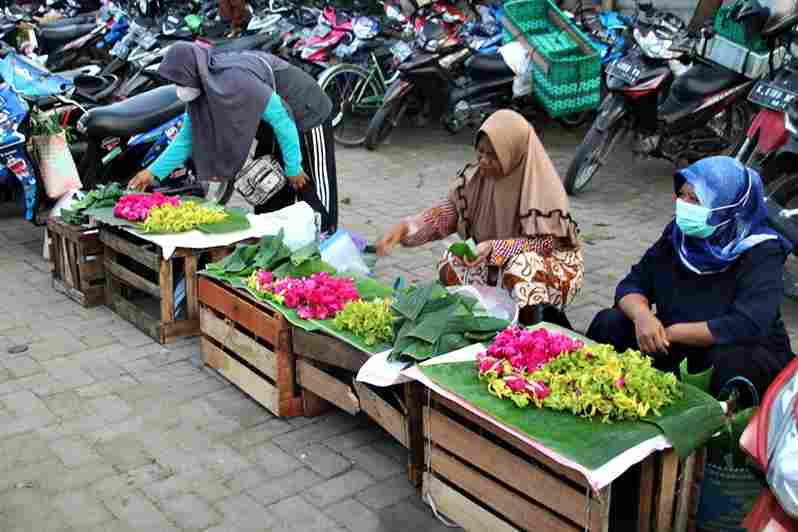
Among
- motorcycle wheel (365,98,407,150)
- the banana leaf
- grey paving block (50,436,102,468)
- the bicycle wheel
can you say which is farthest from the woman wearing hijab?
the bicycle wheel

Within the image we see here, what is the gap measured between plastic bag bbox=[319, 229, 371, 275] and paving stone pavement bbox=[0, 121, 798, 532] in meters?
0.80

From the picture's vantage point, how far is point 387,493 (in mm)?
3232

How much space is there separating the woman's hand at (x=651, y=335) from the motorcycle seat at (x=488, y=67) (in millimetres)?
4904

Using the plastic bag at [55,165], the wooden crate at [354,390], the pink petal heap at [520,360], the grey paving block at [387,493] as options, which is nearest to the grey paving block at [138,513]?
the grey paving block at [387,493]

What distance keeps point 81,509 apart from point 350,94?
21.0 ft

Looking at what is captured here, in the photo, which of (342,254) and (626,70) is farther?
(626,70)

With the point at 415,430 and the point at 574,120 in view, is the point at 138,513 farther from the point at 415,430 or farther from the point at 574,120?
the point at 574,120

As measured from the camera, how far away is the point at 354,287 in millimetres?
3750

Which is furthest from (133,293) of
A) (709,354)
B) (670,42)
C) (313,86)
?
(670,42)

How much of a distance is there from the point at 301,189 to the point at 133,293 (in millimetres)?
1182

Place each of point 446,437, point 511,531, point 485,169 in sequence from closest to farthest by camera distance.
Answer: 1. point 511,531
2. point 446,437
3. point 485,169

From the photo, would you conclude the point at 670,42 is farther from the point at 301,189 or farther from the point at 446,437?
the point at 446,437

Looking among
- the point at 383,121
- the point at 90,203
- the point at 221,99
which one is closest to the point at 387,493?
the point at 221,99

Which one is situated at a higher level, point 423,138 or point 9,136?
point 9,136
